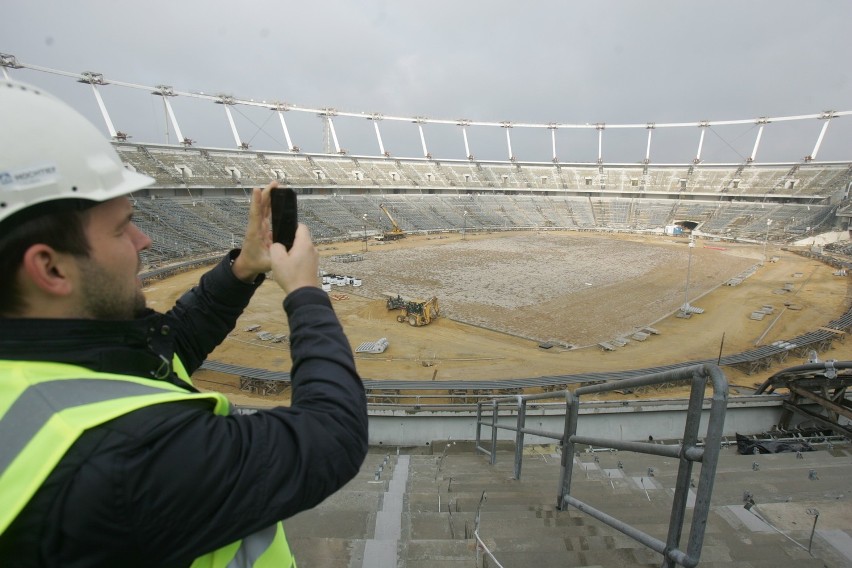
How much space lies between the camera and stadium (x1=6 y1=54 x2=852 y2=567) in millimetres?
3168

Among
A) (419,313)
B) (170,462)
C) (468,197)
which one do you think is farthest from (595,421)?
(468,197)

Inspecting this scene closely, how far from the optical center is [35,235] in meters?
1.13

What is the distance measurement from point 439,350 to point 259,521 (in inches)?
641

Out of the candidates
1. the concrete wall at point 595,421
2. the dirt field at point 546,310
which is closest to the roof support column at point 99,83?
the dirt field at point 546,310

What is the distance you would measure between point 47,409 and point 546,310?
2255cm

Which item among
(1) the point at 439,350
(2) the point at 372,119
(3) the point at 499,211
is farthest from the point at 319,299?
(2) the point at 372,119

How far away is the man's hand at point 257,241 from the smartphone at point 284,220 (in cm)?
9

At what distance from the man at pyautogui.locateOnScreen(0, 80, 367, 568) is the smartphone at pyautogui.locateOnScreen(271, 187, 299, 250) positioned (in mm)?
388

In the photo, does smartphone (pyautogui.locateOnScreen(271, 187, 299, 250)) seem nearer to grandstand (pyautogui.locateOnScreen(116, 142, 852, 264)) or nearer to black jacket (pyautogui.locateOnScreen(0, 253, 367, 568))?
black jacket (pyautogui.locateOnScreen(0, 253, 367, 568))

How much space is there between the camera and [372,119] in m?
65.0

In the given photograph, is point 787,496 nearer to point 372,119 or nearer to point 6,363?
point 6,363

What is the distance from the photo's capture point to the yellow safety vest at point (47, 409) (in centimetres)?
86

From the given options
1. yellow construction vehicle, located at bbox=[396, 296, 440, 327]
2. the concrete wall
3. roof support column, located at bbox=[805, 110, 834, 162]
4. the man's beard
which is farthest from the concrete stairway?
roof support column, located at bbox=[805, 110, 834, 162]

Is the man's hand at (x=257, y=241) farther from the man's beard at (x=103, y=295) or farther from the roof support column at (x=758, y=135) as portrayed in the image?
the roof support column at (x=758, y=135)
